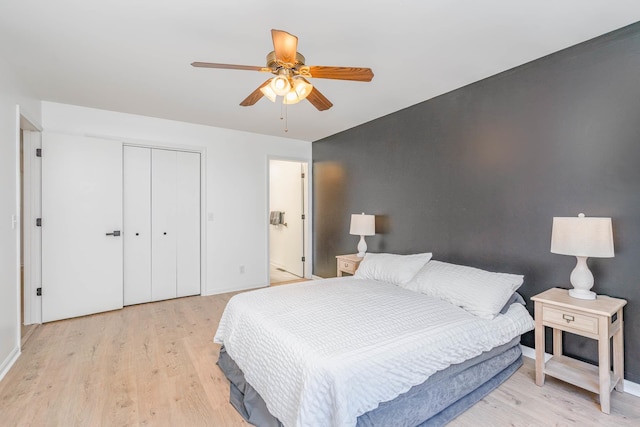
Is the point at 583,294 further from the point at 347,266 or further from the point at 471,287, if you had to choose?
the point at 347,266

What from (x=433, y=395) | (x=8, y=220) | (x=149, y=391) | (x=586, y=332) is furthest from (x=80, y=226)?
(x=586, y=332)

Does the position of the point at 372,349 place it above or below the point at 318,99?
below

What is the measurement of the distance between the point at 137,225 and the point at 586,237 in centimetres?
441

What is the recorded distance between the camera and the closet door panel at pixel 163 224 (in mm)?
3902

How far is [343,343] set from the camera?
155 cm

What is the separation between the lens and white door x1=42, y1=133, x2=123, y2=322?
3182 mm

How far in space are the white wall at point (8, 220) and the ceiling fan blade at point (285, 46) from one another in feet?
7.45

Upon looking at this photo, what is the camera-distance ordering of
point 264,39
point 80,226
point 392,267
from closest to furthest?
point 264,39
point 392,267
point 80,226

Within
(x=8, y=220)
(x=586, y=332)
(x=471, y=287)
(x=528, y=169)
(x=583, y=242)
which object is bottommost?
(x=586, y=332)

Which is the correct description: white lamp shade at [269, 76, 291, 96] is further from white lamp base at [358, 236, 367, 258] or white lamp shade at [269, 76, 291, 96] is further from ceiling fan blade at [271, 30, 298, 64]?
white lamp base at [358, 236, 367, 258]

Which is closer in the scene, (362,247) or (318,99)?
(318,99)

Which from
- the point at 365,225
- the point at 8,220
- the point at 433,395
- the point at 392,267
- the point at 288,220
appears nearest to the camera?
the point at 433,395

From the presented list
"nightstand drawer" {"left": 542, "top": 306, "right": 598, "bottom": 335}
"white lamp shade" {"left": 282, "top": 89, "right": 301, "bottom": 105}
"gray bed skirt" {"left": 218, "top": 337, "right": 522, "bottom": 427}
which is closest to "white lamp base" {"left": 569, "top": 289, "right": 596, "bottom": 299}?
"nightstand drawer" {"left": 542, "top": 306, "right": 598, "bottom": 335}

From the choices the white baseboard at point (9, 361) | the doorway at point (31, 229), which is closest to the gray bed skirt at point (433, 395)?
the white baseboard at point (9, 361)
